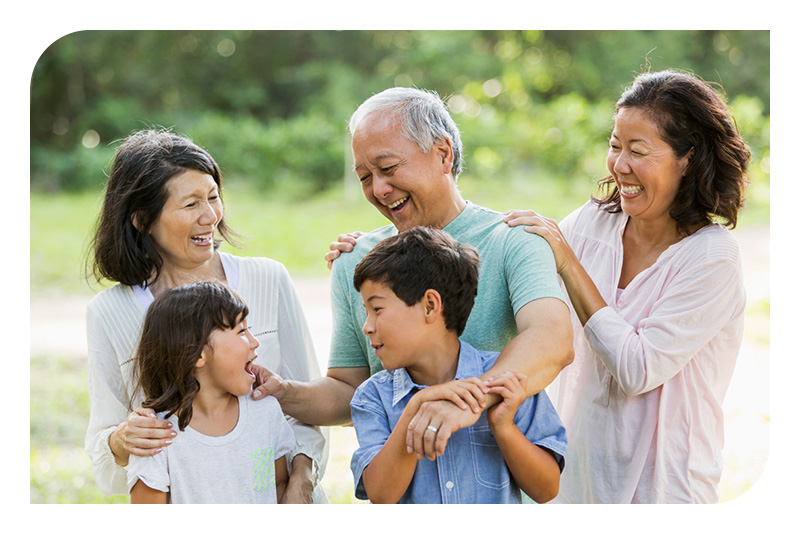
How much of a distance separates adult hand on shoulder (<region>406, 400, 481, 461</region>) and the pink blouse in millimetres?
618

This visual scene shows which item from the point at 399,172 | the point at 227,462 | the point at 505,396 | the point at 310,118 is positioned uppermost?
the point at 310,118

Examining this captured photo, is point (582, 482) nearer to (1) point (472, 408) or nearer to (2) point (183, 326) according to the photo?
(1) point (472, 408)

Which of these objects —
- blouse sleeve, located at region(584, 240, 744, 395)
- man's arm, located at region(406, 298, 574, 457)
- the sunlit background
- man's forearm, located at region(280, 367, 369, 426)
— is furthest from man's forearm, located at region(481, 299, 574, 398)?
the sunlit background

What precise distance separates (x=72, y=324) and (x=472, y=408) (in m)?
6.12

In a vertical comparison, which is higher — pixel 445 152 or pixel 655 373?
pixel 445 152

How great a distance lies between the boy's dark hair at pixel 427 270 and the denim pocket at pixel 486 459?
279 mm

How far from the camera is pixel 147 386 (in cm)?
208

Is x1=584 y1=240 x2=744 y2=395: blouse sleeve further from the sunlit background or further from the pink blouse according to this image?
the sunlit background

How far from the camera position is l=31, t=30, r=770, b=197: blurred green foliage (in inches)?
431

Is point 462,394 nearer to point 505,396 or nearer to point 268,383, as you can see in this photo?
point 505,396

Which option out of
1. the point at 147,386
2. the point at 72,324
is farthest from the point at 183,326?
the point at 72,324

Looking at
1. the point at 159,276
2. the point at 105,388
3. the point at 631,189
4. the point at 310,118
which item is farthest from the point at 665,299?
the point at 310,118

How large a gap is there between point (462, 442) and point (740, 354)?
503 centimetres

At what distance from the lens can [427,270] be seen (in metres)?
1.98
